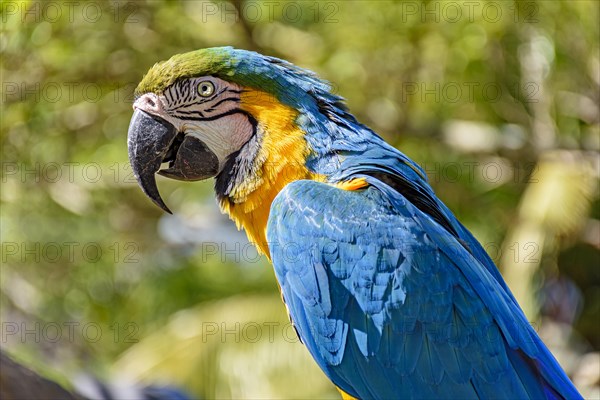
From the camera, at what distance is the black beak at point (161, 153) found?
3307 mm

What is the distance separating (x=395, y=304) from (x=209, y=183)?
20.0 feet

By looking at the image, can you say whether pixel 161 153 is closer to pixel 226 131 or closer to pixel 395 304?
pixel 226 131

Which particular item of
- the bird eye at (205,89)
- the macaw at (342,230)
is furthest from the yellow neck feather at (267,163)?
the bird eye at (205,89)

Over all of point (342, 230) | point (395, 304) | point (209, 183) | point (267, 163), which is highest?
point (267, 163)

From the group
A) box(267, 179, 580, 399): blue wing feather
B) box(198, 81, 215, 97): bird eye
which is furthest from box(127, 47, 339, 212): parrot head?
box(267, 179, 580, 399): blue wing feather

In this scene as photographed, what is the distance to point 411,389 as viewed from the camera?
2.87 m

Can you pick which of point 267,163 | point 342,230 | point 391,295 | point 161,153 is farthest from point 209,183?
point 391,295

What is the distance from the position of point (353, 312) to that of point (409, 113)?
486 cm

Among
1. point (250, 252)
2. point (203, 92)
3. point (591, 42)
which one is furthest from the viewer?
point (250, 252)

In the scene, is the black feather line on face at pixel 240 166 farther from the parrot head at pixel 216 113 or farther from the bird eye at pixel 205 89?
the bird eye at pixel 205 89

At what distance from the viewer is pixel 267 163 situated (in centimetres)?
321

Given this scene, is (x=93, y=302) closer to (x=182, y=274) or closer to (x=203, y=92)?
(x=182, y=274)

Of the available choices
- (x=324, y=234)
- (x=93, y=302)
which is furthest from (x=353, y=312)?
(x=93, y=302)

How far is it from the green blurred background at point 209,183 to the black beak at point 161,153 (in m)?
2.91
